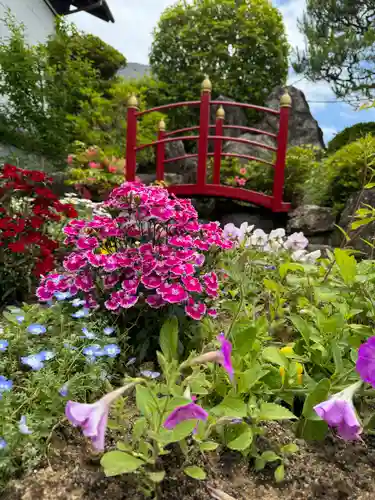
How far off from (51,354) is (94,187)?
18.9 feet

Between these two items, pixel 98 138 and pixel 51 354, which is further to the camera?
pixel 98 138

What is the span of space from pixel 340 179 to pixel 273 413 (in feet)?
15.9

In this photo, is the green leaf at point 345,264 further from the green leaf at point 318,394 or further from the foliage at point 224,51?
the foliage at point 224,51

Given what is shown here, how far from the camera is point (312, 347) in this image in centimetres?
146

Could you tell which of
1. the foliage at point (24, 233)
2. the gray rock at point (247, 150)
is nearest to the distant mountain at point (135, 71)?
the gray rock at point (247, 150)

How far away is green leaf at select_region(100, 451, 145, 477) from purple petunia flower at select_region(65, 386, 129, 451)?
0.08 metres

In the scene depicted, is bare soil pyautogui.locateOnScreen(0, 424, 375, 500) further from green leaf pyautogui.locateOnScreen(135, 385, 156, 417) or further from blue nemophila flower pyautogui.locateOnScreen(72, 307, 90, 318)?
blue nemophila flower pyautogui.locateOnScreen(72, 307, 90, 318)

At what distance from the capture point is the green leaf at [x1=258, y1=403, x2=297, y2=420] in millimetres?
1130

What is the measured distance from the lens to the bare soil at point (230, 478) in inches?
Result: 40.9

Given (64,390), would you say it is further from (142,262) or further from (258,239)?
(258,239)

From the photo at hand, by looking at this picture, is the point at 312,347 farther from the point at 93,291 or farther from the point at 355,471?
the point at 93,291

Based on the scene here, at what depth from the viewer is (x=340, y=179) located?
5500 millimetres

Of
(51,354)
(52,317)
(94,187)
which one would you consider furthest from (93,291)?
(94,187)

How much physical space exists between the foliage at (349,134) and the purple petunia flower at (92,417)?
771 cm
